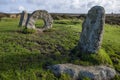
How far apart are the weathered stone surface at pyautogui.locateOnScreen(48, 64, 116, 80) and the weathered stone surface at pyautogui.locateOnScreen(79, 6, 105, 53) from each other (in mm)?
1767

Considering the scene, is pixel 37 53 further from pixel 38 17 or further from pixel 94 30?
pixel 38 17

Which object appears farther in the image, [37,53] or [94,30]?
[37,53]

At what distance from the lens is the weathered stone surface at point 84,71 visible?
814 inches

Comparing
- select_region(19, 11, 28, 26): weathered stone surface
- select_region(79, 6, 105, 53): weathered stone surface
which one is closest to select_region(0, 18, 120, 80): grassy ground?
select_region(79, 6, 105, 53): weathered stone surface

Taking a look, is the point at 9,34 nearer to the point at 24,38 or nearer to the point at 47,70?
the point at 24,38

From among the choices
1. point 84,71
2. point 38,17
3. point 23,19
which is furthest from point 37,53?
point 23,19

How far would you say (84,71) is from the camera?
2112cm

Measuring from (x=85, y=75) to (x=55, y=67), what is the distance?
188 cm

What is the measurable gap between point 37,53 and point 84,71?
4.00m

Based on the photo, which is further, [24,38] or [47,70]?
[24,38]

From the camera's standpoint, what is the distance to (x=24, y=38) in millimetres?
27641

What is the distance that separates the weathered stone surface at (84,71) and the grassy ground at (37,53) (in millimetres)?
463

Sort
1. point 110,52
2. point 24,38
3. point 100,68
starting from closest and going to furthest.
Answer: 1. point 100,68
2. point 110,52
3. point 24,38

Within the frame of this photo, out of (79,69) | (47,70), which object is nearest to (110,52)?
(79,69)
